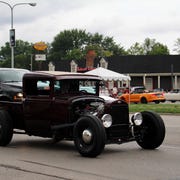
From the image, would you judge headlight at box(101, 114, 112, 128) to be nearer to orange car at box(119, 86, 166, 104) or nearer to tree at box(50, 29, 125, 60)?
orange car at box(119, 86, 166, 104)

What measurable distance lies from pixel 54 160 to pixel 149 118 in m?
2.56

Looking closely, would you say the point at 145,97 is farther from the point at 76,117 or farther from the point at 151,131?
the point at 76,117

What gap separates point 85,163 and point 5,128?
3071mm

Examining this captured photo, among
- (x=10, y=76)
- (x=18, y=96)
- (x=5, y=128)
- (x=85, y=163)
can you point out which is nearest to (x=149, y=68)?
(x=10, y=76)

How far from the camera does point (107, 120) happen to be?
33.7ft

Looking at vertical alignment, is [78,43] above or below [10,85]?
above

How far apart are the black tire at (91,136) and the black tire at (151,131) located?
63.4 inches

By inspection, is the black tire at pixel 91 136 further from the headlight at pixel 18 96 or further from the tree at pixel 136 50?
the tree at pixel 136 50

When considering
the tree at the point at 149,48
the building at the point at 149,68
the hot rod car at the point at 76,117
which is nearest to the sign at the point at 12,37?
the hot rod car at the point at 76,117

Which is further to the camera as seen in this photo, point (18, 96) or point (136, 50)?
point (136, 50)

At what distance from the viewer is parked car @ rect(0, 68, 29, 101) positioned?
607 inches

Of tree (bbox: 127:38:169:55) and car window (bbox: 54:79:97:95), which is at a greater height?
tree (bbox: 127:38:169:55)

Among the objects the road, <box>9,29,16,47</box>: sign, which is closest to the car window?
the road

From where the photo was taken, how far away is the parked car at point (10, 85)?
50.6ft
